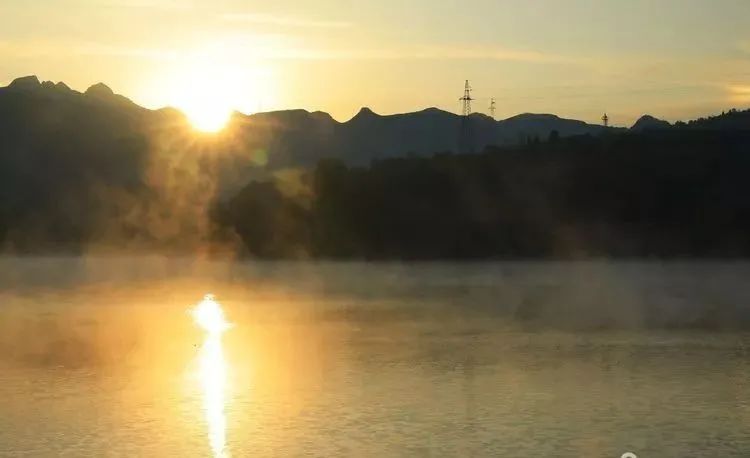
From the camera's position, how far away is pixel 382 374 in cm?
3441

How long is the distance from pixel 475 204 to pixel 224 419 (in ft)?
366

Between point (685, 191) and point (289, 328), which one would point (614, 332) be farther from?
point (685, 191)

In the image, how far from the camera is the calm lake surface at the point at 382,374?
24297 mm

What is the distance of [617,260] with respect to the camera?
126m

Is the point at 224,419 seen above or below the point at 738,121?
below

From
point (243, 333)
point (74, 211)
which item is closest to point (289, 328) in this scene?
point (243, 333)

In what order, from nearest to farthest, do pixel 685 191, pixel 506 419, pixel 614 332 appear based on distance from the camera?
pixel 506 419 → pixel 614 332 → pixel 685 191

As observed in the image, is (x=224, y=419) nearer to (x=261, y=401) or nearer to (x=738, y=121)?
(x=261, y=401)

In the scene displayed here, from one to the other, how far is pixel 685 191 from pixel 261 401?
378ft

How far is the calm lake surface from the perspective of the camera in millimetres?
24297

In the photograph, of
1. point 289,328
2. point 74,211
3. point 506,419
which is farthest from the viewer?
point 74,211

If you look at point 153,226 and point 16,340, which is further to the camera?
point 153,226

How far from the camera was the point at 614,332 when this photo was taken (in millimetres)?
47812

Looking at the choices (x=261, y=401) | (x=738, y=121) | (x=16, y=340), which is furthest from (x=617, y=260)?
(x=261, y=401)
